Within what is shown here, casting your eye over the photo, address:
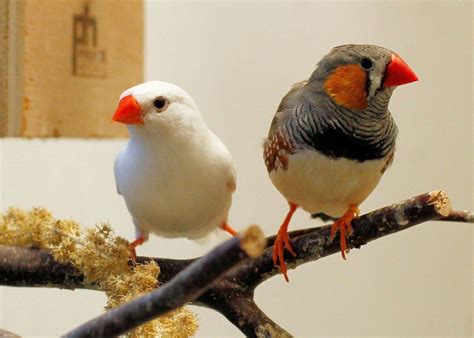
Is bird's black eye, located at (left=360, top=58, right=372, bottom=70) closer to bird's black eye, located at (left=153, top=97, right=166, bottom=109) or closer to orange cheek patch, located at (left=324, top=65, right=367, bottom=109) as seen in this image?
orange cheek patch, located at (left=324, top=65, right=367, bottom=109)

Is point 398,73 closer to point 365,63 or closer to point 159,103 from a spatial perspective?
point 365,63

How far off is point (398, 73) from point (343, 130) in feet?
0.29

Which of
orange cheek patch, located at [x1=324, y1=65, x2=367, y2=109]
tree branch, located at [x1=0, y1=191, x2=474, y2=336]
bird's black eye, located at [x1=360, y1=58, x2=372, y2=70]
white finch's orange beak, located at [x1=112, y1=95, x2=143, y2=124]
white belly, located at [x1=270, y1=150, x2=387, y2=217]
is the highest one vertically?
bird's black eye, located at [x1=360, y1=58, x2=372, y2=70]

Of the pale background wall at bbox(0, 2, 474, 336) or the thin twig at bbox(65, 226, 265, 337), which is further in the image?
the pale background wall at bbox(0, 2, 474, 336)

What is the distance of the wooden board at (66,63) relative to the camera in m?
1.02

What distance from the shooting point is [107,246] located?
0.88 metres

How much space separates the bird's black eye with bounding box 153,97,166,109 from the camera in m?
0.83

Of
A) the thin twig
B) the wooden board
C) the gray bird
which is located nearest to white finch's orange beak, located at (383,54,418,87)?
the gray bird

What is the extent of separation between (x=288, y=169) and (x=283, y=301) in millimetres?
729

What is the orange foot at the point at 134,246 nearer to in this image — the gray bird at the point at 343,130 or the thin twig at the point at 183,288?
the gray bird at the point at 343,130

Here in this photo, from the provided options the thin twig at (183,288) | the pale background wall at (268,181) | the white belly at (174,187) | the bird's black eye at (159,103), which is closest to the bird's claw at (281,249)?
the white belly at (174,187)

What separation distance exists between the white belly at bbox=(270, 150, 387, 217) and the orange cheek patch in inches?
2.6

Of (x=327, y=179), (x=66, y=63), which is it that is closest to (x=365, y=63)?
(x=327, y=179)

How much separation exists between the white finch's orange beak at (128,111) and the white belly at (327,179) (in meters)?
0.19
